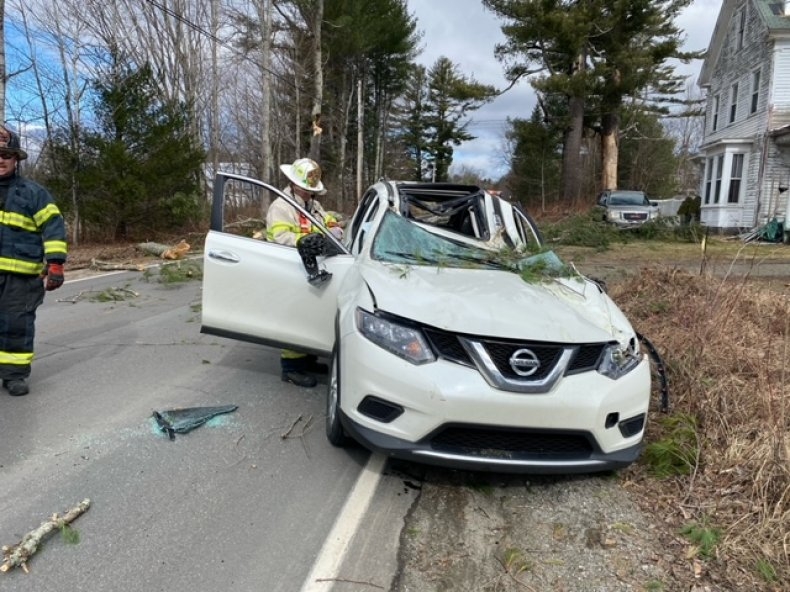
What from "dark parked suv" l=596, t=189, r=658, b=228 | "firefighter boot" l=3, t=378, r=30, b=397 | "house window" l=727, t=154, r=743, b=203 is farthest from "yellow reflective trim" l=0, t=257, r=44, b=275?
"house window" l=727, t=154, r=743, b=203

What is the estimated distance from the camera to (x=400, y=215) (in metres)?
4.57

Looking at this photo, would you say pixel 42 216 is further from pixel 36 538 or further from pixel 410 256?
pixel 410 256

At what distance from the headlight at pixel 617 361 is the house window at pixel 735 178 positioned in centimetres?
2389

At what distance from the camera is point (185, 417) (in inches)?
161

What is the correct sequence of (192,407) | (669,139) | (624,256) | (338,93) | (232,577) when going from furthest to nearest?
(669,139)
(338,93)
(624,256)
(192,407)
(232,577)

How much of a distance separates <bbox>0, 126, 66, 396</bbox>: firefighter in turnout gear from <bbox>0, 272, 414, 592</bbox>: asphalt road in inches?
15.2

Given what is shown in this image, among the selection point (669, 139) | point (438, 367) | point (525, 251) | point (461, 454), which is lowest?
point (461, 454)

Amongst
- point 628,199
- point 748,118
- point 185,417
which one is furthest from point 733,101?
point 185,417

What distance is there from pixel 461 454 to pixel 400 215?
223 centimetres

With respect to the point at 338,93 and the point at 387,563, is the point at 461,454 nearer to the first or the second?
the point at 387,563

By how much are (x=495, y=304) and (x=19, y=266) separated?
11.7 ft

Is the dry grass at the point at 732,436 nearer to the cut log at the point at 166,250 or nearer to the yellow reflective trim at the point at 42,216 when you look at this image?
the yellow reflective trim at the point at 42,216

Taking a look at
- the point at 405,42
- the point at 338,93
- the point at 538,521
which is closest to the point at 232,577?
the point at 538,521

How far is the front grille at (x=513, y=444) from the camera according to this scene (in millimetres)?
2879
